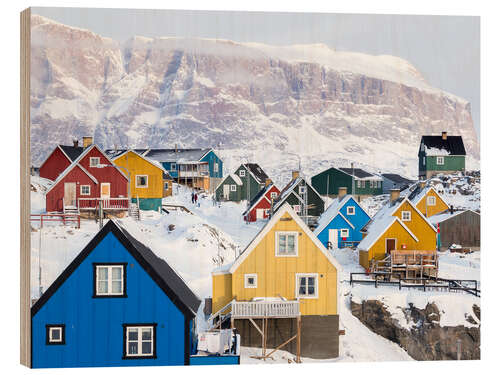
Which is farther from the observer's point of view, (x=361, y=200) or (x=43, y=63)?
(x=361, y=200)

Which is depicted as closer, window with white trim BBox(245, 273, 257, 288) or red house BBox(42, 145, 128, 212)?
window with white trim BBox(245, 273, 257, 288)

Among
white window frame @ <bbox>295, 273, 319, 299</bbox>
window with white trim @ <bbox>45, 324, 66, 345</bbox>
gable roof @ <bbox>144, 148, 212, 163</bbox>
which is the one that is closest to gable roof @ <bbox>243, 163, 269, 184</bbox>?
gable roof @ <bbox>144, 148, 212, 163</bbox>

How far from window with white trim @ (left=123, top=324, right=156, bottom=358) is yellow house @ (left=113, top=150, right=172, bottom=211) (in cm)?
376

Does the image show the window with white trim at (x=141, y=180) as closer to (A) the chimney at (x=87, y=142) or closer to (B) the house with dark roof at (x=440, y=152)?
(A) the chimney at (x=87, y=142)

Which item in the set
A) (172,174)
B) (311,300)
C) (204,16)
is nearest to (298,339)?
(311,300)

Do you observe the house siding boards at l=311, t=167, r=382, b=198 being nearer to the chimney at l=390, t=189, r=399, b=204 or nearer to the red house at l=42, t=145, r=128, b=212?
the chimney at l=390, t=189, r=399, b=204

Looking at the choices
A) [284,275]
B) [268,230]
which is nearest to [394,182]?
[268,230]

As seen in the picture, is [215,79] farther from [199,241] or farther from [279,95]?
[199,241]

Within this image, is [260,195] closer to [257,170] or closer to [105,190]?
[257,170]

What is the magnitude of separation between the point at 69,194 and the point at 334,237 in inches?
308

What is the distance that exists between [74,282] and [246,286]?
179 inches

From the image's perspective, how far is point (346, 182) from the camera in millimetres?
21531

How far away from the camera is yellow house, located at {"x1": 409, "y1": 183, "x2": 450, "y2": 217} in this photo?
22594 millimetres

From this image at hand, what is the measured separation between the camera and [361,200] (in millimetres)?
22062
